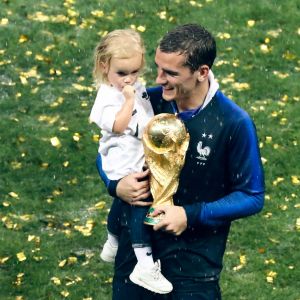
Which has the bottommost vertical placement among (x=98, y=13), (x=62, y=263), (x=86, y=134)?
(x=98, y=13)

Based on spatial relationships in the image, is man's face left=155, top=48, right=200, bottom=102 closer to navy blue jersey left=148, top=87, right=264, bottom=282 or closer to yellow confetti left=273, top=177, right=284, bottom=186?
navy blue jersey left=148, top=87, right=264, bottom=282

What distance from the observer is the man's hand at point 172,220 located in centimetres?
590

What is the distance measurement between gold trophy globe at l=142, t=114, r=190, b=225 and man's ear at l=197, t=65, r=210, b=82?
0.28 metres

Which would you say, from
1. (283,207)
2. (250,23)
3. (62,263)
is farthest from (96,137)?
(250,23)

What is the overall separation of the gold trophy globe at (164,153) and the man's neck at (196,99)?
0.66 ft

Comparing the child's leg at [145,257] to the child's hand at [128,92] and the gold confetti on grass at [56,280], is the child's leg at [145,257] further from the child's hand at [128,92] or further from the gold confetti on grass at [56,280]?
the gold confetti on grass at [56,280]

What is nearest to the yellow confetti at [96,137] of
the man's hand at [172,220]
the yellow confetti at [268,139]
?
the yellow confetti at [268,139]

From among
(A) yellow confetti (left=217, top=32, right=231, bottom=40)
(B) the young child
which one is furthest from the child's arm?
(A) yellow confetti (left=217, top=32, right=231, bottom=40)

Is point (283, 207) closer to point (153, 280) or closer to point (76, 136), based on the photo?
point (76, 136)

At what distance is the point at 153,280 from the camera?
20.1 ft

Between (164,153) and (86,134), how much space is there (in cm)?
741

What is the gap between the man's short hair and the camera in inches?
227

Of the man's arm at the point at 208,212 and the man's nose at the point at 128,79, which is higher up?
the man's nose at the point at 128,79

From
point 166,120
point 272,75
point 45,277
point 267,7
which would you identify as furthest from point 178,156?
point 267,7
